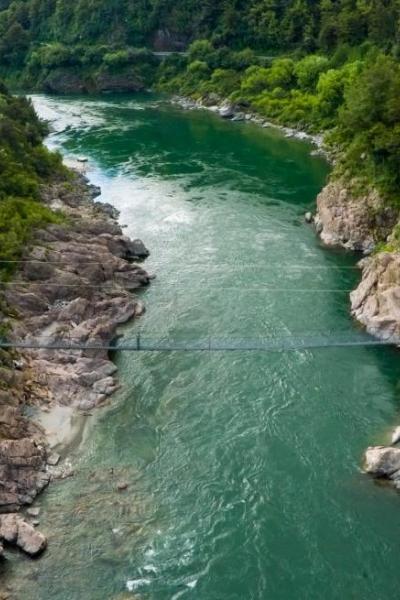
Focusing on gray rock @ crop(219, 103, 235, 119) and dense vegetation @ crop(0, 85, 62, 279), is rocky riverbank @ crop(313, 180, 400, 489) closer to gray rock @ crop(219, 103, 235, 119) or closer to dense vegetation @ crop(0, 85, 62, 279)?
dense vegetation @ crop(0, 85, 62, 279)

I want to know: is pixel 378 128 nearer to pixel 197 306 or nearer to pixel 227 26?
pixel 197 306

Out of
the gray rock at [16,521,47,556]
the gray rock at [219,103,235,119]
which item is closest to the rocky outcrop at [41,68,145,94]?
the gray rock at [219,103,235,119]

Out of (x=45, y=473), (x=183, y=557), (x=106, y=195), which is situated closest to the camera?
(x=183, y=557)

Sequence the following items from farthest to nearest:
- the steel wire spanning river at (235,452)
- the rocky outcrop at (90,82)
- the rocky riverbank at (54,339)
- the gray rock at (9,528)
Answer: the rocky outcrop at (90,82) → the rocky riverbank at (54,339) → the gray rock at (9,528) → the steel wire spanning river at (235,452)

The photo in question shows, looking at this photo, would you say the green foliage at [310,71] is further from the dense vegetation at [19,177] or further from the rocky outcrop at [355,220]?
the rocky outcrop at [355,220]

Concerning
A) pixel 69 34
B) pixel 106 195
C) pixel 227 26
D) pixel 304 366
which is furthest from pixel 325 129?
pixel 69 34

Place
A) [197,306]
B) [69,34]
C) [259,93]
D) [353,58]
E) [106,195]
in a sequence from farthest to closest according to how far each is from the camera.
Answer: [69,34] < [259,93] < [353,58] < [106,195] < [197,306]

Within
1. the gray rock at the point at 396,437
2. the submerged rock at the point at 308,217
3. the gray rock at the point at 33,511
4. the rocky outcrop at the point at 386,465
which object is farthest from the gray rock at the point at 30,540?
the submerged rock at the point at 308,217
